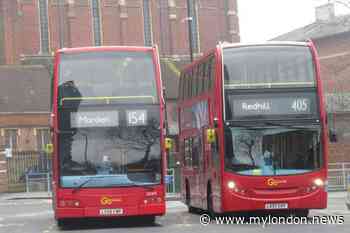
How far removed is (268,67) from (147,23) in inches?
2174

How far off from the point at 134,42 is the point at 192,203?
49282 mm

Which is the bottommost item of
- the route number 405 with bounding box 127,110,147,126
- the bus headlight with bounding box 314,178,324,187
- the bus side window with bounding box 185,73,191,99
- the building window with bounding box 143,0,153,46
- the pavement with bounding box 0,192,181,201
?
the pavement with bounding box 0,192,181,201

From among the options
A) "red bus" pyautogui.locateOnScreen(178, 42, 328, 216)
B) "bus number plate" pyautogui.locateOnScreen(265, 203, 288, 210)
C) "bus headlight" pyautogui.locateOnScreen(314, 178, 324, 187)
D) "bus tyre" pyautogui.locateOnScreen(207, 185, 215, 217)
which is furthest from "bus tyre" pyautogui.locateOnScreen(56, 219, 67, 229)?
"bus headlight" pyautogui.locateOnScreen(314, 178, 324, 187)

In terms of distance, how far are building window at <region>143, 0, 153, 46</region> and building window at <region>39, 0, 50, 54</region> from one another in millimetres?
8478

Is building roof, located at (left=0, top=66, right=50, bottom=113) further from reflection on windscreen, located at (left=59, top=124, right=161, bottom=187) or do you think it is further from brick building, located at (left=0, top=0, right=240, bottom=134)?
reflection on windscreen, located at (left=59, top=124, right=161, bottom=187)

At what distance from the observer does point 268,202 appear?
21.4 metres

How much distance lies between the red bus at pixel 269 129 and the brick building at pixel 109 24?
52.0 m

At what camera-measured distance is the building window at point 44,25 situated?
238 feet

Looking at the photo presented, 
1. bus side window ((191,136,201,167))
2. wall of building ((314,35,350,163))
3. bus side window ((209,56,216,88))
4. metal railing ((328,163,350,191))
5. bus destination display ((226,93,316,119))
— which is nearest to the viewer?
bus destination display ((226,93,316,119))

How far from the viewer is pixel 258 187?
70.2 ft

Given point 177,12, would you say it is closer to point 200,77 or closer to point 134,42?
point 134,42

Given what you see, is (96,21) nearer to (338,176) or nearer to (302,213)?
(338,176)

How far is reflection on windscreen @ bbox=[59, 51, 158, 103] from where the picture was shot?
69.9 ft

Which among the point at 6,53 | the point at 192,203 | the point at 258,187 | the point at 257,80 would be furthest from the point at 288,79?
the point at 6,53
